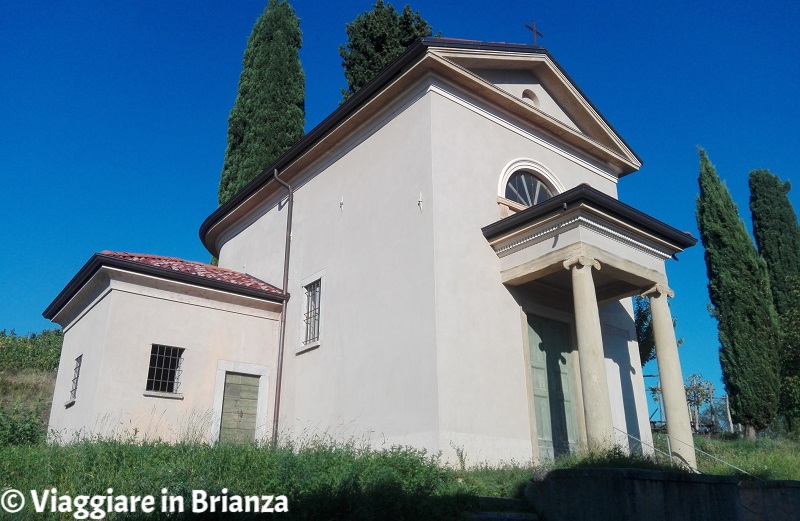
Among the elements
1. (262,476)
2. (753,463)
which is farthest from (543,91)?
(262,476)

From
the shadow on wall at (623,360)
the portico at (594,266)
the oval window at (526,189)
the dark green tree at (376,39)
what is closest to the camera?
the portico at (594,266)

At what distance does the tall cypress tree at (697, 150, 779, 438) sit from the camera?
1928 cm

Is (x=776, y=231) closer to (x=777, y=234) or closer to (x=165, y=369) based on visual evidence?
(x=777, y=234)

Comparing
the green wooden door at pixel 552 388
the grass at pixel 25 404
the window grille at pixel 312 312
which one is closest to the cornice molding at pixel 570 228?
the green wooden door at pixel 552 388

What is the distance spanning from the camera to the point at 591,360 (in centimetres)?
934

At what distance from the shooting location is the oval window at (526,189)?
40.1 ft

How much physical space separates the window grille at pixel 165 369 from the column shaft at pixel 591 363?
7.36 meters

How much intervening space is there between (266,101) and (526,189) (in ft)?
46.7

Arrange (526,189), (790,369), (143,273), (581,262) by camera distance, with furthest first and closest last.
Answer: (790,369), (526,189), (143,273), (581,262)

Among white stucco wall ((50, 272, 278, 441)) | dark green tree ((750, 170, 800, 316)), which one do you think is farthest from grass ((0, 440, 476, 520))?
dark green tree ((750, 170, 800, 316))

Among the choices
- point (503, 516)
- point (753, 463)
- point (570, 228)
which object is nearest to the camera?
point (503, 516)

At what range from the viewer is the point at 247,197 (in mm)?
15875

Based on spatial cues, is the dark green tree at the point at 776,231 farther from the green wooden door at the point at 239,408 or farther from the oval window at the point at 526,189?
the green wooden door at the point at 239,408

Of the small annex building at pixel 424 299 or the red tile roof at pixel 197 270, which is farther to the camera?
the red tile roof at pixel 197 270
